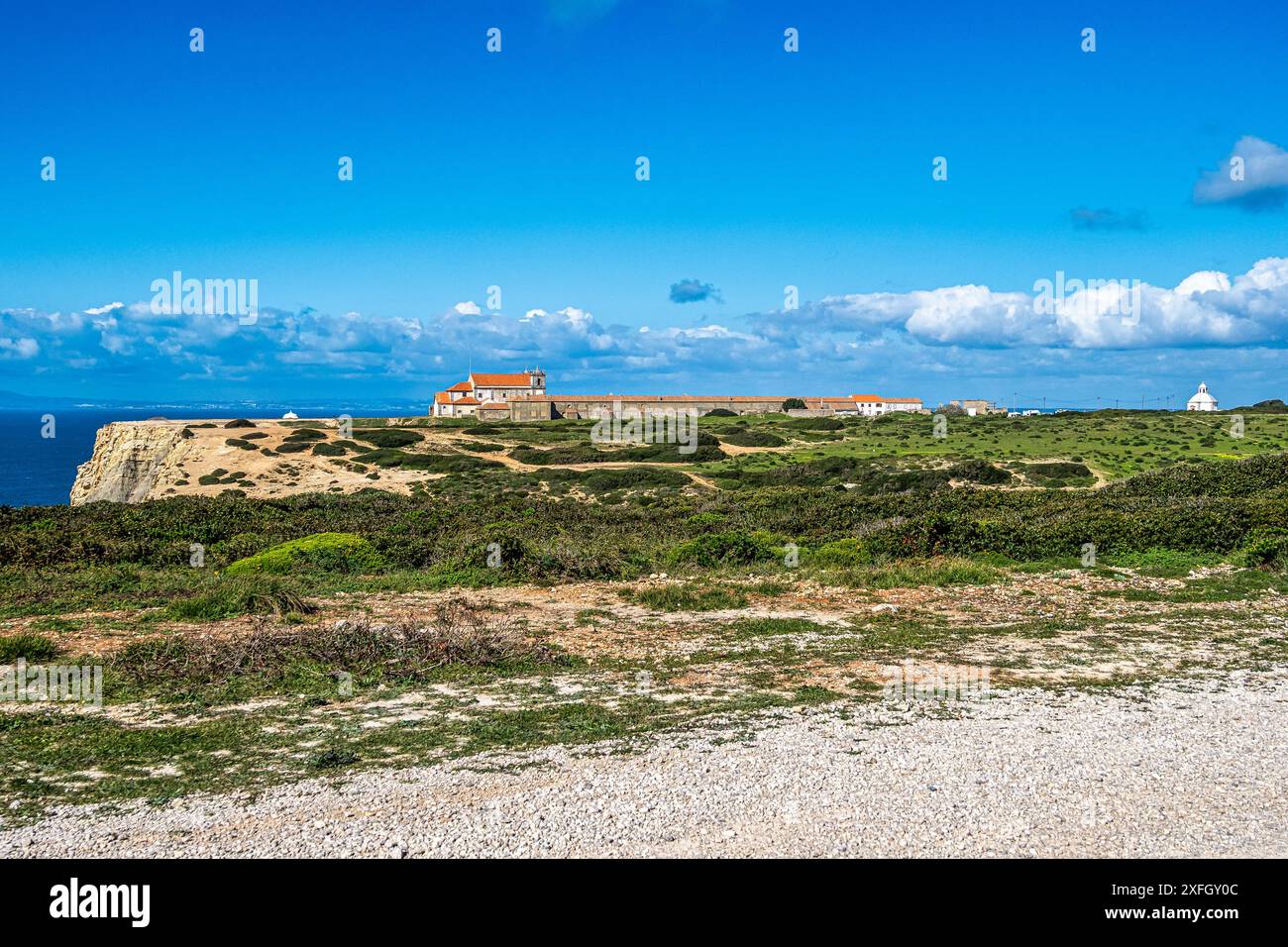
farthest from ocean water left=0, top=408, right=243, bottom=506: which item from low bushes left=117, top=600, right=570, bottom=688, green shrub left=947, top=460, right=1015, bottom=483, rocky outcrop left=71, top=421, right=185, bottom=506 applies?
green shrub left=947, top=460, right=1015, bottom=483

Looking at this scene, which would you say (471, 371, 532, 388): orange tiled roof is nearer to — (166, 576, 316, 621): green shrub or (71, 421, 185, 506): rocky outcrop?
(71, 421, 185, 506): rocky outcrop

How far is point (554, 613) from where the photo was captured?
15.0 metres

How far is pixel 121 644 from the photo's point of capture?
12359mm

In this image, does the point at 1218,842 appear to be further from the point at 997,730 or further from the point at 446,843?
the point at 446,843

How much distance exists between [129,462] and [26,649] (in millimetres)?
53853

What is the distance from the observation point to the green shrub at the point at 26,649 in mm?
11458

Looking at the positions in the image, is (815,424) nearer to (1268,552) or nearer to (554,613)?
(1268,552)

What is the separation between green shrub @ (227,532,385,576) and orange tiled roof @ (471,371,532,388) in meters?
108

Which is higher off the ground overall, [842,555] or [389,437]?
[389,437]

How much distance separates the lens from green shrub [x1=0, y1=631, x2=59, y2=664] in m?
11.5

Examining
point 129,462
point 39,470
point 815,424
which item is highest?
point 815,424

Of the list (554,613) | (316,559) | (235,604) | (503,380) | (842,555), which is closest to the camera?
(235,604)

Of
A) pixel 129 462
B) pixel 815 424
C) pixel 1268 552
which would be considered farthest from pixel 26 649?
pixel 815 424

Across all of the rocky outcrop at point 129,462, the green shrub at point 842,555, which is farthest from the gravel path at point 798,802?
the rocky outcrop at point 129,462
